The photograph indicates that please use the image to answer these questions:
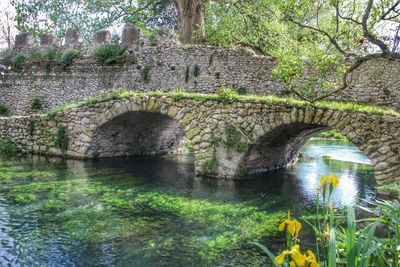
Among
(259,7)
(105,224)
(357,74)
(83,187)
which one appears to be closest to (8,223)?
(105,224)

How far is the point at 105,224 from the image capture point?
22.2ft

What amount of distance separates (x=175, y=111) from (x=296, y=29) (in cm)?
1272

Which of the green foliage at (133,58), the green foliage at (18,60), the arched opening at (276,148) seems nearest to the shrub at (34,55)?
the green foliage at (18,60)

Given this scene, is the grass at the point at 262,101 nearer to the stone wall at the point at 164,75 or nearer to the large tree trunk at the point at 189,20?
the stone wall at the point at 164,75

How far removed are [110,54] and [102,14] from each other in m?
4.43

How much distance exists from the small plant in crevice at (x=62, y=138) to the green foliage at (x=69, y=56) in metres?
5.83

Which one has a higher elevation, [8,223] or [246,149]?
[246,149]

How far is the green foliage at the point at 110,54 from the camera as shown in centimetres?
1775

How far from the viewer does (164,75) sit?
16.7 m

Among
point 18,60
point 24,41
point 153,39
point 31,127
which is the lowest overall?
point 31,127

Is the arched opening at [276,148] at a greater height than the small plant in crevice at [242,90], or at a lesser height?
lesser

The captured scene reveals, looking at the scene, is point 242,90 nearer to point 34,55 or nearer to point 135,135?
point 135,135

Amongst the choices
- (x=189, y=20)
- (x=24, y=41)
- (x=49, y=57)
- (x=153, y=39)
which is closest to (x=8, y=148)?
(x=49, y=57)

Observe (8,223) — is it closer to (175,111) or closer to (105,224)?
(105,224)
